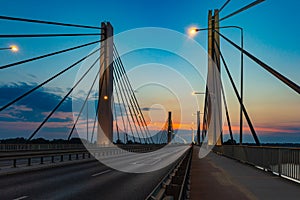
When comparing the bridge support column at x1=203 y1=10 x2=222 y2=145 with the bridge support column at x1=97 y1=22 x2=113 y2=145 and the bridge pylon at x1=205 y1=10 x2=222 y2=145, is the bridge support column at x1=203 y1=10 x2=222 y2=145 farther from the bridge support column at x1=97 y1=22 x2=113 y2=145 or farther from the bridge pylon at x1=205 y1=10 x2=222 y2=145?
the bridge support column at x1=97 y1=22 x2=113 y2=145

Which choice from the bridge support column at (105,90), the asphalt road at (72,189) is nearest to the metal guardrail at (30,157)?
the asphalt road at (72,189)

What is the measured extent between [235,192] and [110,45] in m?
30.8

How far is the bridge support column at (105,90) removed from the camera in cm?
3672

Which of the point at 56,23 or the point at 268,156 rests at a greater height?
the point at 56,23

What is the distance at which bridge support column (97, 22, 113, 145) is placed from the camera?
3672 centimetres

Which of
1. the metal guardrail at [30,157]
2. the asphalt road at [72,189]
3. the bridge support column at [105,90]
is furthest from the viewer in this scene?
the bridge support column at [105,90]

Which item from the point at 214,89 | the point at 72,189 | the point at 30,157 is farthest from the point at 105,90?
the point at 72,189

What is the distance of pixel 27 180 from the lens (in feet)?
49.2

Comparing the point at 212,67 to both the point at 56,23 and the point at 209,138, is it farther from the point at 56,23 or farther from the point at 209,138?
the point at 56,23

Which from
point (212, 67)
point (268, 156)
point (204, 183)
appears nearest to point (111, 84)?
point (212, 67)

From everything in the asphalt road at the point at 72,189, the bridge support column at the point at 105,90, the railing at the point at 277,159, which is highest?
the bridge support column at the point at 105,90

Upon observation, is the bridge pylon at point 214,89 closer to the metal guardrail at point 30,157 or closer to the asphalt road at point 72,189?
the metal guardrail at point 30,157

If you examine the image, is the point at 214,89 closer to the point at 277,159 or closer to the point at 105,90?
the point at 105,90

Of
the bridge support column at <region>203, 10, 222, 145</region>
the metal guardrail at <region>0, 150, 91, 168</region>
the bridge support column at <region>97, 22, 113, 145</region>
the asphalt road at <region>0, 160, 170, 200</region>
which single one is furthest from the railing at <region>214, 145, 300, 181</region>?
the bridge support column at <region>97, 22, 113, 145</region>
